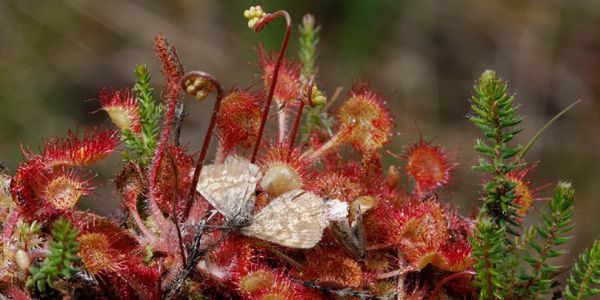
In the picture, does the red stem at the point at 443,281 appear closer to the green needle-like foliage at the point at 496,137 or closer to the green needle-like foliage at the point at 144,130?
the green needle-like foliage at the point at 496,137

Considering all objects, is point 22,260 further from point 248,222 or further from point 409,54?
point 409,54

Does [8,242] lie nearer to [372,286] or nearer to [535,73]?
[372,286]

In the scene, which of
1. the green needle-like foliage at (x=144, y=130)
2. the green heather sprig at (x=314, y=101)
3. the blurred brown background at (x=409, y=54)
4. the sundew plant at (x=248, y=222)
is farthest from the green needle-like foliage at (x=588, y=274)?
the blurred brown background at (x=409, y=54)

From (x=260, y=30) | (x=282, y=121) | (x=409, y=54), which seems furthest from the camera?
(x=409, y=54)

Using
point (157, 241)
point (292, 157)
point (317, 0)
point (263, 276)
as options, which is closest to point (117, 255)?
point (157, 241)

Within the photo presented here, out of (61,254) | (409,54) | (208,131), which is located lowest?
(61,254)

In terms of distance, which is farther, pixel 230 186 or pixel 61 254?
pixel 230 186

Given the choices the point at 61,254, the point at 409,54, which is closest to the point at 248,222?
the point at 61,254

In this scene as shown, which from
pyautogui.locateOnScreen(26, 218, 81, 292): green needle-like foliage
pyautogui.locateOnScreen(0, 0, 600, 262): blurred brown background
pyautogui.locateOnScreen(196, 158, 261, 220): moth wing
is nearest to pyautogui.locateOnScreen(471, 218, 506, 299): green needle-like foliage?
pyautogui.locateOnScreen(196, 158, 261, 220): moth wing
